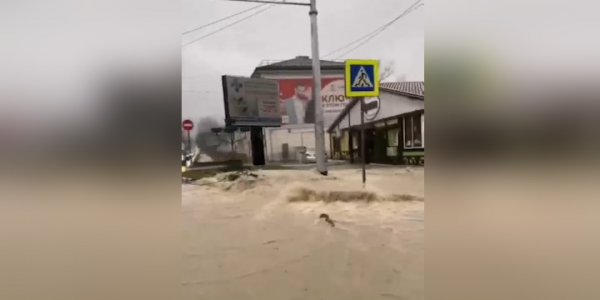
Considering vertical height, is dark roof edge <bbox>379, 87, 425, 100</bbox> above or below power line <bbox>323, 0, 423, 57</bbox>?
below

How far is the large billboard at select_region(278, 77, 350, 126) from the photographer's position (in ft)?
4.99

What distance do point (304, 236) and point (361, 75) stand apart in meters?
0.69

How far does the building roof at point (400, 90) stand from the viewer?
149 cm

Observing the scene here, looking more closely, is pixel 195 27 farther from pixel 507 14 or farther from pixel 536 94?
pixel 536 94

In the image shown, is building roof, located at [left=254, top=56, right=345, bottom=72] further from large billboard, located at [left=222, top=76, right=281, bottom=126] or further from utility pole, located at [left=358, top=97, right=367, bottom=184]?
utility pole, located at [left=358, top=97, right=367, bottom=184]

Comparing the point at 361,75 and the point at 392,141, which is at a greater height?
the point at 361,75

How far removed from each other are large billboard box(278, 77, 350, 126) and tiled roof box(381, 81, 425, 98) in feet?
0.62

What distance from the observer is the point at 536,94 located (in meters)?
1.43

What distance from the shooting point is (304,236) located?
59.0 inches

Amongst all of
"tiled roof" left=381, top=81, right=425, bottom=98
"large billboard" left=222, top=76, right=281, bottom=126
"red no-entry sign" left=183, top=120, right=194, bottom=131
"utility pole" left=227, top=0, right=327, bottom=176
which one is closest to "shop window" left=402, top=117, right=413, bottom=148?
"tiled roof" left=381, top=81, right=425, bottom=98

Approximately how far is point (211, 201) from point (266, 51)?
25.3 inches

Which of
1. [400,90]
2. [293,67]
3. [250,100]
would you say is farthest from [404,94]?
[250,100]

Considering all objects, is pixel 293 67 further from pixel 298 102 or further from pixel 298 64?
pixel 298 102

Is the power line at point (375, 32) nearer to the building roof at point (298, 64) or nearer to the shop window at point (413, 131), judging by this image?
the building roof at point (298, 64)
